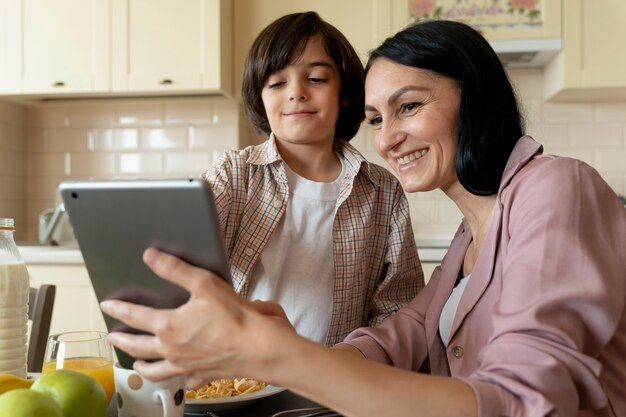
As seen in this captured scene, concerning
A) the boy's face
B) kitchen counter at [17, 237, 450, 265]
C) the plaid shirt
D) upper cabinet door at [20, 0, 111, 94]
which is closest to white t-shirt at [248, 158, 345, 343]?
the plaid shirt

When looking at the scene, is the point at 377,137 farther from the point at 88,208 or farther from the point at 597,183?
the point at 88,208

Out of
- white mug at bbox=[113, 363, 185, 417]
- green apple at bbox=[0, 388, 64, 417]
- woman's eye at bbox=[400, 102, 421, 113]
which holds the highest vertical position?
woman's eye at bbox=[400, 102, 421, 113]

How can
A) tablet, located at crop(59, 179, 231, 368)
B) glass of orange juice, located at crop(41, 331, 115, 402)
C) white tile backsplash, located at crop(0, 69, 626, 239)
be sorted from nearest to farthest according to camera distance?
tablet, located at crop(59, 179, 231, 368)
glass of orange juice, located at crop(41, 331, 115, 402)
white tile backsplash, located at crop(0, 69, 626, 239)

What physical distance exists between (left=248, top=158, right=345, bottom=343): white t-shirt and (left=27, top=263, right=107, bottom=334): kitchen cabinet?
1333 millimetres

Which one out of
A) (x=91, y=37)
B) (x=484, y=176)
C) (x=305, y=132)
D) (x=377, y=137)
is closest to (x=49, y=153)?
(x=91, y=37)

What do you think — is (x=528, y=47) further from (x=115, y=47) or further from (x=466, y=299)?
(x=466, y=299)

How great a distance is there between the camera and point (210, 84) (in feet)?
9.07

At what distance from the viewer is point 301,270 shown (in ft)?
4.74

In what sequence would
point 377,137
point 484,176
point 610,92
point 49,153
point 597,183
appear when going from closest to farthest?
point 597,183 → point 484,176 → point 377,137 → point 610,92 → point 49,153

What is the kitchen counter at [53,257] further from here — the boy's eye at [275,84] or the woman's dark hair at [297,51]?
the boy's eye at [275,84]

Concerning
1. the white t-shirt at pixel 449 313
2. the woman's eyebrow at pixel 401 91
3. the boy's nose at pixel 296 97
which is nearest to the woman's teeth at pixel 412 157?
the woman's eyebrow at pixel 401 91

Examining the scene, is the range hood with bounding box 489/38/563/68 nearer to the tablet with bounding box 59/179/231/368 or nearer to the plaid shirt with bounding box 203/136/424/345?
the plaid shirt with bounding box 203/136/424/345

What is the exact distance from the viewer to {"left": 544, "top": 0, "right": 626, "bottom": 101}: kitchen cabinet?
103 inches

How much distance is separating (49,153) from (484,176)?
8.66 ft
